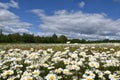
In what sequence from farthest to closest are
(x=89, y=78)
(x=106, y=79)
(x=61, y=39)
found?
(x=61, y=39) → (x=106, y=79) → (x=89, y=78)

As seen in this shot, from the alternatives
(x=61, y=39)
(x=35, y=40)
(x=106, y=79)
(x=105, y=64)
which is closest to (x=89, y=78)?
(x=106, y=79)

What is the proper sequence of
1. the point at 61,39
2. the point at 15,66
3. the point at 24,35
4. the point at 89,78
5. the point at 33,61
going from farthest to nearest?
the point at 24,35
the point at 61,39
the point at 33,61
the point at 15,66
the point at 89,78

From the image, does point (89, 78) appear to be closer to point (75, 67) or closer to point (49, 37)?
point (75, 67)

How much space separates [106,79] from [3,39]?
76.3 m

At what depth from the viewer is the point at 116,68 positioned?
705cm

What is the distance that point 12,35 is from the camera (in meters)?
83.1

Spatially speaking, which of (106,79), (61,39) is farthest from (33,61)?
(61,39)

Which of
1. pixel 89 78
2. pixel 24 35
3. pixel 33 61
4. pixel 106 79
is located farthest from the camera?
pixel 24 35

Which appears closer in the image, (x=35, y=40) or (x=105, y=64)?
(x=105, y=64)

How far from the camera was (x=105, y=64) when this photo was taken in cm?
692

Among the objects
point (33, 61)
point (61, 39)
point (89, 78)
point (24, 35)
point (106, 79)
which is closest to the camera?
point (89, 78)

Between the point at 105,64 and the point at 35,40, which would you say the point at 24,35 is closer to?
the point at 35,40

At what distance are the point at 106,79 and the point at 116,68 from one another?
48.9 inches

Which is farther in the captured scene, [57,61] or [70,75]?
[57,61]
